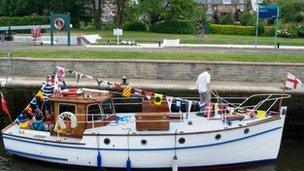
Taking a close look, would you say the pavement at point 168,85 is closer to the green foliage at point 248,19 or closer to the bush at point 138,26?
the bush at point 138,26

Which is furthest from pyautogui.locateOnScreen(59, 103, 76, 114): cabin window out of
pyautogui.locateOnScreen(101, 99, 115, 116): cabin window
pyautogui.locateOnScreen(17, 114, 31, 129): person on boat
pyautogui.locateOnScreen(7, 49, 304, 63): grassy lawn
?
pyautogui.locateOnScreen(7, 49, 304, 63): grassy lawn

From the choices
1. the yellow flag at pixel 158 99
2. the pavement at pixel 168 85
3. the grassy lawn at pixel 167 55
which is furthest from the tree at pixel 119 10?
the yellow flag at pixel 158 99

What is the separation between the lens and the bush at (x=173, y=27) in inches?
1647

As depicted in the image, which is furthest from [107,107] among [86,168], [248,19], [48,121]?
[248,19]

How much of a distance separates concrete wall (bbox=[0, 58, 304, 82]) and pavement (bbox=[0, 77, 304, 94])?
0.34m

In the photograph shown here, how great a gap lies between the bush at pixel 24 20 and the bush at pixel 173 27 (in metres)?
8.43

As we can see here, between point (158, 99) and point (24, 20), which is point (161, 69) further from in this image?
point (24, 20)

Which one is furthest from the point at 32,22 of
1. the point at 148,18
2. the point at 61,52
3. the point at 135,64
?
the point at 135,64

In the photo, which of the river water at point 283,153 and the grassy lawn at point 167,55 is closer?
the river water at point 283,153

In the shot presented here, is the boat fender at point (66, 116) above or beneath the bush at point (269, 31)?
beneath

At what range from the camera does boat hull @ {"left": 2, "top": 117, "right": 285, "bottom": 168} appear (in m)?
14.5

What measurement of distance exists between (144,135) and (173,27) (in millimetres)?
28076

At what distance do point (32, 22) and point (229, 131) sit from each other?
30.5m

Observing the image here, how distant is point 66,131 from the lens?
49.6ft
